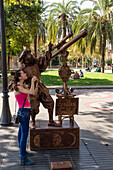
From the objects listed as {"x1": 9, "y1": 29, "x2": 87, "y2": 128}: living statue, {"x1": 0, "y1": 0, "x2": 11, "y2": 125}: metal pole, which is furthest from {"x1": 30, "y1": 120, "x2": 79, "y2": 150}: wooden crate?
{"x1": 0, "y1": 0, "x2": 11, "y2": 125}: metal pole

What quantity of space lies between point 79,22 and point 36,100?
19.2 m

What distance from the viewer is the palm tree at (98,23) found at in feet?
69.6

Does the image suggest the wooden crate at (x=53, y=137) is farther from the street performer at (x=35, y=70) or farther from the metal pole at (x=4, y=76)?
the metal pole at (x=4, y=76)

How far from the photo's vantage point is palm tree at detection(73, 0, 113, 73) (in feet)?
69.6

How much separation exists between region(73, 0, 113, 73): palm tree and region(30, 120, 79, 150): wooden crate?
717 inches

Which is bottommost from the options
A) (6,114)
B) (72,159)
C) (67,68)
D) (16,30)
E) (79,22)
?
(72,159)

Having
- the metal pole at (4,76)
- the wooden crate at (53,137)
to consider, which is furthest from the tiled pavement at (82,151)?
the metal pole at (4,76)

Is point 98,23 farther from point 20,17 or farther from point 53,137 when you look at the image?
point 53,137

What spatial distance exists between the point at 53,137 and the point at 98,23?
18.9m

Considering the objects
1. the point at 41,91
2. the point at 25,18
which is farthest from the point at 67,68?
the point at 25,18

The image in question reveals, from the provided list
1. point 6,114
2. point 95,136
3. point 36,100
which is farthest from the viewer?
point 6,114

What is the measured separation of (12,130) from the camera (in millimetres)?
6039

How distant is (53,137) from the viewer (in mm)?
4590

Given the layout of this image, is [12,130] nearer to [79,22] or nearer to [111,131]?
[111,131]
